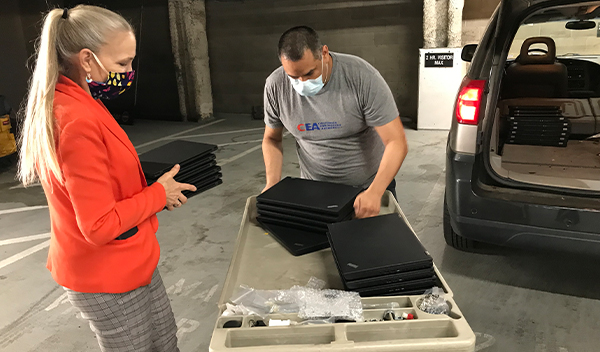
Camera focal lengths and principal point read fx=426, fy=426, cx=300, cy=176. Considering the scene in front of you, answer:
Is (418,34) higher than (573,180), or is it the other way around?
(418,34)

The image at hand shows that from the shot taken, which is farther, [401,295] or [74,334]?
[74,334]

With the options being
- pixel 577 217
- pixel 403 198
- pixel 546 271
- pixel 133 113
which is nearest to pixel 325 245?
pixel 577 217

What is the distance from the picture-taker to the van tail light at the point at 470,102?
2383 millimetres

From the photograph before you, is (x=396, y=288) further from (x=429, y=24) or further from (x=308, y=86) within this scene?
(x=429, y=24)

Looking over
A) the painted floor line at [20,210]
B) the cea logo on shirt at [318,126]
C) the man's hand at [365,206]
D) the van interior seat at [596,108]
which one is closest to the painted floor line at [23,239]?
the painted floor line at [20,210]

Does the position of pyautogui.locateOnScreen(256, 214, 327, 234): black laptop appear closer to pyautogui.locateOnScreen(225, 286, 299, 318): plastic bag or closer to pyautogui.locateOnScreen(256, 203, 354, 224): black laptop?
pyautogui.locateOnScreen(256, 203, 354, 224): black laptop

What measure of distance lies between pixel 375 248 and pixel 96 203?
0.85m

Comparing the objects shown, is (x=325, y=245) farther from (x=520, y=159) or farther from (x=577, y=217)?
(x=520, y=159)

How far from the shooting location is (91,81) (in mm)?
1308

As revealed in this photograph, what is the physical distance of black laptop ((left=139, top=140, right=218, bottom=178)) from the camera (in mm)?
1599

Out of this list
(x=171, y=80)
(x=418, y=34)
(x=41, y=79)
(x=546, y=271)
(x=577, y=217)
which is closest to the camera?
(x=41, y=79)

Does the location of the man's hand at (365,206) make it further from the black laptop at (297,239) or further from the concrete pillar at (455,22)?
the concrete pillar at (455,22)

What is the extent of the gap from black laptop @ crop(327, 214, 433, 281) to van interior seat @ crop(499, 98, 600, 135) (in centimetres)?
262

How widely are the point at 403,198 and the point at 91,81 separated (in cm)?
338
